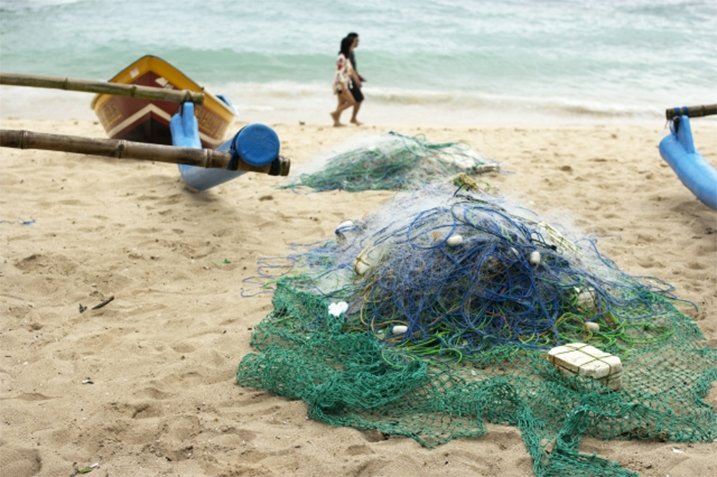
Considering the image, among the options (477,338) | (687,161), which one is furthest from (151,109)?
(687,161)

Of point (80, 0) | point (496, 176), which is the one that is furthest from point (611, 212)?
point (80, 0)

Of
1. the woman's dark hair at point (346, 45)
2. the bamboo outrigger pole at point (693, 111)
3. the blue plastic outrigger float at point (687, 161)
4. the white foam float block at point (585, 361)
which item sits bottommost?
the white foam float block at point (585, 361)

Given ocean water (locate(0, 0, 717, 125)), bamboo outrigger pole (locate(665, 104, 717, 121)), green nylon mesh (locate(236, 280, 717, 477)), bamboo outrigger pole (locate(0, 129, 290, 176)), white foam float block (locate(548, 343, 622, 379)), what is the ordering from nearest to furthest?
green nylon mesh (locate(236, 280, 717, 477))
white foam float block (locate(548, 343, 622, 379))
bamboo outrigger pole (locate(0, 129, 290, 176))
bamboo outrigger pole (locate(665, 104, 717, 121))
ocean water (locate(0, 0, 717, 125))

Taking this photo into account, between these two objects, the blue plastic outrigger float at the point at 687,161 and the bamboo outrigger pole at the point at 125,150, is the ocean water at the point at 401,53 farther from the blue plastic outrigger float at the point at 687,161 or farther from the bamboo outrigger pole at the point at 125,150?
the bamboo outrigger pole at the point at 125,150

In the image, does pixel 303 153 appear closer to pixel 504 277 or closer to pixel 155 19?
pixel 504 277

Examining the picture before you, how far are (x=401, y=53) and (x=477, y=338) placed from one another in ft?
51.8

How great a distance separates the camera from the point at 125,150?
12.9 feet

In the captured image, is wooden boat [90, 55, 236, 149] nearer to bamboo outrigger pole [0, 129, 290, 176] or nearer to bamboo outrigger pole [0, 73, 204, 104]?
bamboo outrigger pole [0, 73, 204, 104]

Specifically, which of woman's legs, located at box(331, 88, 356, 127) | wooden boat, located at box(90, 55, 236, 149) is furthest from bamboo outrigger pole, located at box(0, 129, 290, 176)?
woman's legs, located at box(331, 88, 356, 127)

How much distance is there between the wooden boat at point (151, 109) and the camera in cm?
690

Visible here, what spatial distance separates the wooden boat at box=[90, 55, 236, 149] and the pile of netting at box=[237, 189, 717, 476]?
347 cm

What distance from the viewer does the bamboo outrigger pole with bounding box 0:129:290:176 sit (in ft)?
12.3

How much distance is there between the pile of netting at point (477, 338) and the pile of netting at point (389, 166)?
6.52 feet

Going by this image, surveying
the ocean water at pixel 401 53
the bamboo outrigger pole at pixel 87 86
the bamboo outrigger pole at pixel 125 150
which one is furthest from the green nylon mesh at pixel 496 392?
the ocean water at pixel 401 53
